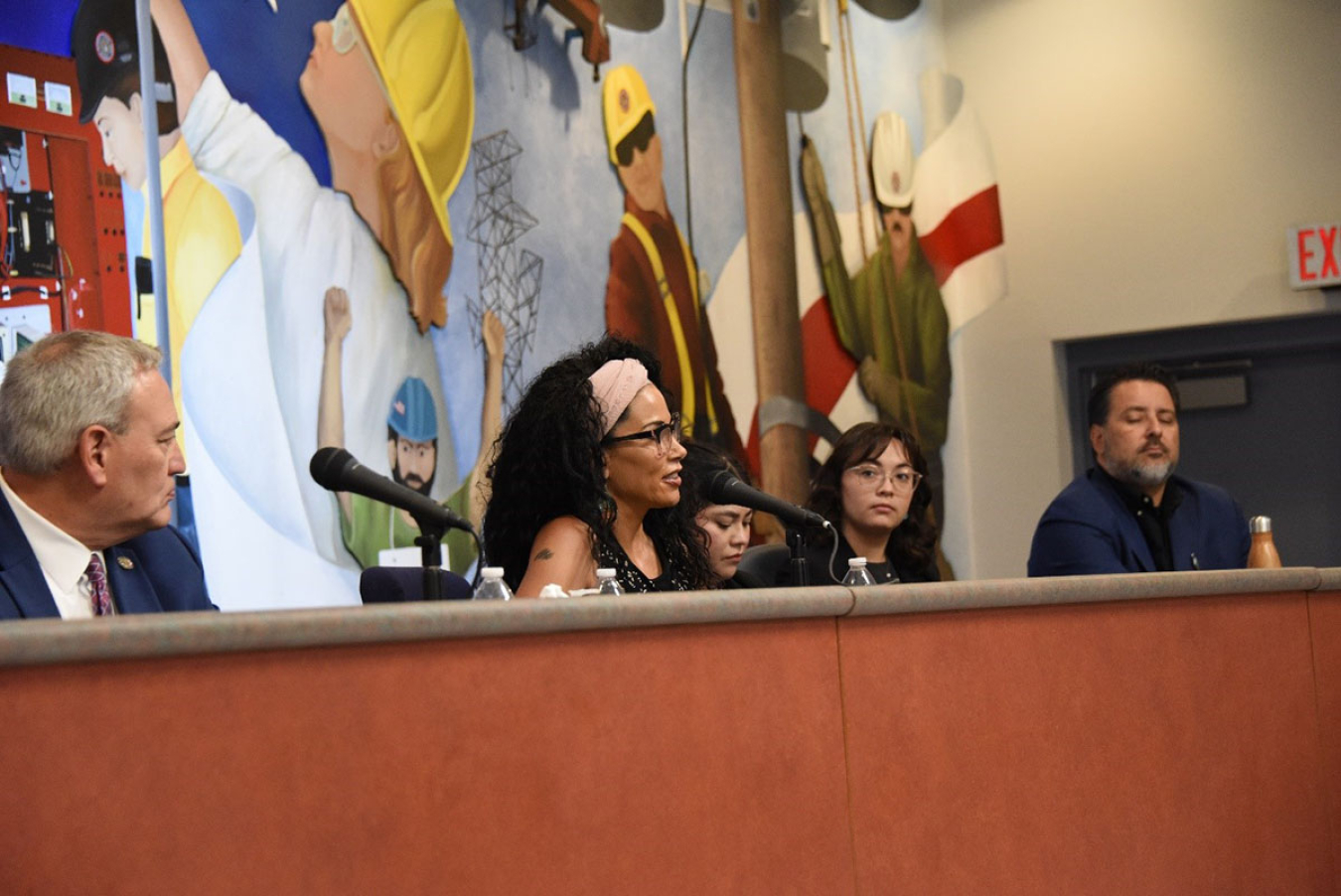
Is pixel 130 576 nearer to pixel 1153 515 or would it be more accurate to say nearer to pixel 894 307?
pixel 1153 515

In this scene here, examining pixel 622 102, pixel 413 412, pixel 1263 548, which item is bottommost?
pixel 1263 548

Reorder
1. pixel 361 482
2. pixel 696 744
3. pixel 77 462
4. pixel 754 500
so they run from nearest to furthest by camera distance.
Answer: pixel 696 744 → pixel 361 482 → pixel 77 462 → pixel 754 500

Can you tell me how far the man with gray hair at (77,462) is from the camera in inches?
85.9

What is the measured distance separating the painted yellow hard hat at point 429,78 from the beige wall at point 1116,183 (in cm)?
303

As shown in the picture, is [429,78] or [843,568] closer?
[843,568]

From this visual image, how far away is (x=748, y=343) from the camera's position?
586 centimetres

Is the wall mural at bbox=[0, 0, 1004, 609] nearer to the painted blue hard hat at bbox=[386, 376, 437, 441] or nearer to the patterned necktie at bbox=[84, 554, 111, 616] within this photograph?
the painted blue hard hat at bbox=[386, 376, 437, 441]

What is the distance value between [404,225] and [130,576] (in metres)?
2.30

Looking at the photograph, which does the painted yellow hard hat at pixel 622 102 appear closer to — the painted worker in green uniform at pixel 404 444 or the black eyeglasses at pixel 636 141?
the black eyeglasses at pixel 636 141

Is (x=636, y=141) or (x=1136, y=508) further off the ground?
(x=636, y=141)

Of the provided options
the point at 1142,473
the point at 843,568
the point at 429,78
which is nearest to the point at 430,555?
the point at 843,568

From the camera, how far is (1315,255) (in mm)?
6121

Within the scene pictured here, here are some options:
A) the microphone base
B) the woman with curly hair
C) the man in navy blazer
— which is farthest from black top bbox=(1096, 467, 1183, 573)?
the microphone base

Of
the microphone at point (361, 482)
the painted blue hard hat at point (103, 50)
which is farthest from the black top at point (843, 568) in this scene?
the painted blue hard hat at point (103, 50)
